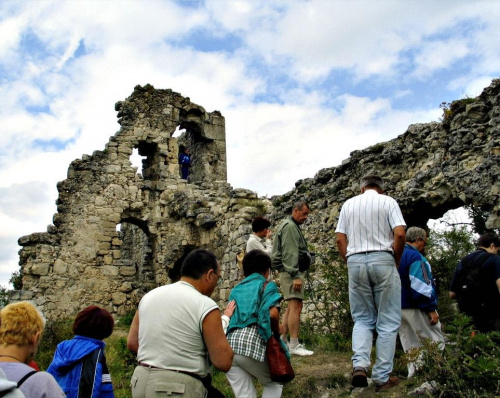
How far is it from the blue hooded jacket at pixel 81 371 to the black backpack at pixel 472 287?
306 cm

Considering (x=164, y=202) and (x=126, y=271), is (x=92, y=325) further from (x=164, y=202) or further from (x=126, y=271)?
(x=164, y=202)

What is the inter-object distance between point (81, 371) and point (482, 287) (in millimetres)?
3322

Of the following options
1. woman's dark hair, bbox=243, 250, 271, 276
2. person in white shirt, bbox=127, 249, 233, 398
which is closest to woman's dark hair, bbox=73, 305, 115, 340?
person in white shirt, bbox=127, 249, 233, 398

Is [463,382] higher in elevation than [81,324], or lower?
lower

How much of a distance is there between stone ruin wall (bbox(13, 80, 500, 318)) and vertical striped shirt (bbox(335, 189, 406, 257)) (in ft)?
7.35

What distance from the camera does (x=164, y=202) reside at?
13781 millimetres

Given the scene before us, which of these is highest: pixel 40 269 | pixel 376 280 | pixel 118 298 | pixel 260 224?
pixel 260 224

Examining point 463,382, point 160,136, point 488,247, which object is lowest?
point 463,382

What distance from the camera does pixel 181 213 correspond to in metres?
12.7

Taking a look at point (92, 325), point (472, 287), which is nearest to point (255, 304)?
point (92, 325)

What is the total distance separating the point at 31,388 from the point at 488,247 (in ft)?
12.9

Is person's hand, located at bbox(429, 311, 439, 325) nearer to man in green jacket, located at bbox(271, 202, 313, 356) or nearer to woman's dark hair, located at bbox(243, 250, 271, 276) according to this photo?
man in green jacket, located at bbox(271, 202, 313, 356)

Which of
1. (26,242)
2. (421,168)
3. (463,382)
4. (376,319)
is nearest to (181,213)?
(26,242)

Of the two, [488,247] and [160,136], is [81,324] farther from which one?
[160,136]
